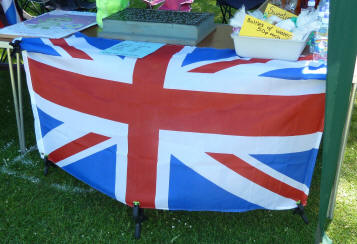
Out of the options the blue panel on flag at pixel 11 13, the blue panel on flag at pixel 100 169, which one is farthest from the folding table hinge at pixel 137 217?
the blue panel on flag at pixel 11 13

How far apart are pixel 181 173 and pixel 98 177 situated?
471 millimetres

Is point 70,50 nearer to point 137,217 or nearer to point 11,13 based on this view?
point 137,217

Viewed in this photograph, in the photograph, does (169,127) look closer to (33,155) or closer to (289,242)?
(289,242)

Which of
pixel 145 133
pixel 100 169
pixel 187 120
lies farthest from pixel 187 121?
pixel 100 169

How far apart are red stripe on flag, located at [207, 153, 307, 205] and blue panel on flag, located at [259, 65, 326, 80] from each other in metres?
0.42

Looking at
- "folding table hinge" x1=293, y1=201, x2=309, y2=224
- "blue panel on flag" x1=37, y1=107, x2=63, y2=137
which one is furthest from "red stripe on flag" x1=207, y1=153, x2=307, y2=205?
"blue panel on flag" x1=37, y1=107, x2=63, y2=137

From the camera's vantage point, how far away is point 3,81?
3.96 metres

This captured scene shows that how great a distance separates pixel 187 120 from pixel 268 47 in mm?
476

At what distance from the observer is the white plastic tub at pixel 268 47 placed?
5.86 feet

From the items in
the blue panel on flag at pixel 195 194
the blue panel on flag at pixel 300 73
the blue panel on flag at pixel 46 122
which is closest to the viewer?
the blue panel on flag at pixel 300 73

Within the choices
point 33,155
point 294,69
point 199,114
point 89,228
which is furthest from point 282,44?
point 33,155

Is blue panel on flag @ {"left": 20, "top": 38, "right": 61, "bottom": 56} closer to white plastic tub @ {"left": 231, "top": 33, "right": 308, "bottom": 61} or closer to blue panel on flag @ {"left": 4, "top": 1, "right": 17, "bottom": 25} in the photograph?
white plastic tub @ {"left": 231, "top": 33, "right": 308, "bottom": 61}

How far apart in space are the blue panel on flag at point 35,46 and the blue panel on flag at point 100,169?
1.83 feet

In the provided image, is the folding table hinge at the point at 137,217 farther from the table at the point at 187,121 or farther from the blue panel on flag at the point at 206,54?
the blue panel on flag at the point at 206,54
